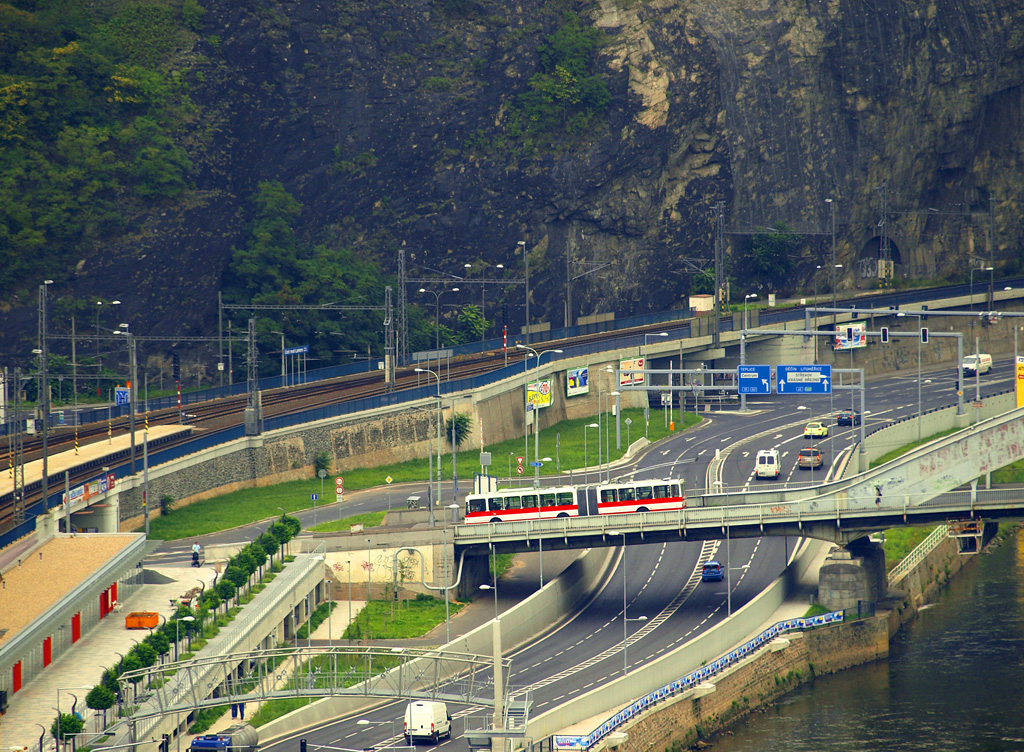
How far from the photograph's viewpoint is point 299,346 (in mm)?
151750

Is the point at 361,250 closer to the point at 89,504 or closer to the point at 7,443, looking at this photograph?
the point at 7,443

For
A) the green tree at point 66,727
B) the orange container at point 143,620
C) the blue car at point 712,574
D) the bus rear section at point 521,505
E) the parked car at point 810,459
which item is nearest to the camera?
the green tree at point 66,727

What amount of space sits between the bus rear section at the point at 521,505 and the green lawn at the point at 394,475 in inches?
384

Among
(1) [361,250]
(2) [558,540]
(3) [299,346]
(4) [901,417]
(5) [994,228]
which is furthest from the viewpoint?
(5) [994,228]

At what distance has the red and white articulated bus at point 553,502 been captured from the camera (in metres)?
97.4

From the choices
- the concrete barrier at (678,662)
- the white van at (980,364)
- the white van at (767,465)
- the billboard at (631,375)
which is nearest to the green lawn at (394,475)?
the billboard at (631,375)

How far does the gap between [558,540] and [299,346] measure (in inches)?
2498

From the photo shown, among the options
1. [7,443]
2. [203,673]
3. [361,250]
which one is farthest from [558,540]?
[361,250]

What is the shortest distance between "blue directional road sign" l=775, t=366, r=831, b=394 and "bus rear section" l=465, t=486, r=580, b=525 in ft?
49.9

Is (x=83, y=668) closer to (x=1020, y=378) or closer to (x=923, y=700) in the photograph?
(x=923, y=700)

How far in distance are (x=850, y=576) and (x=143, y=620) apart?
42.4 m

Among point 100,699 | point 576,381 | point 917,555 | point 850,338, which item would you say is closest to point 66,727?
point 100,699

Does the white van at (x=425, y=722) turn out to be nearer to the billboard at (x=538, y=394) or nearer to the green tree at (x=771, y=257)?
the billboard at (x=538, y=394)

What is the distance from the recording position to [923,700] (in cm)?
8500
